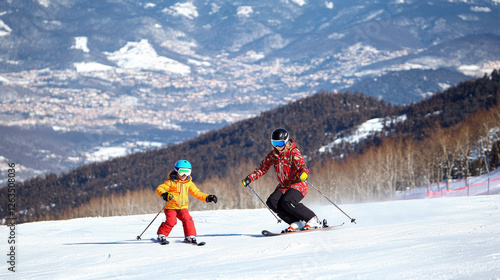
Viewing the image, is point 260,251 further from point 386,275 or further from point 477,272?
point 477,272

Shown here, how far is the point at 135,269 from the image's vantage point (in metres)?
7.75

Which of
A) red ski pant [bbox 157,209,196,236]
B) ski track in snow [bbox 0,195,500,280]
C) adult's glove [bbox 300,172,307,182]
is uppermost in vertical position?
adult's glove [bbox 300,172,307,182]

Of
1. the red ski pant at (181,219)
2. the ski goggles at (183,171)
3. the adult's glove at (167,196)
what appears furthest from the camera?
the red ski pant at (181,219)

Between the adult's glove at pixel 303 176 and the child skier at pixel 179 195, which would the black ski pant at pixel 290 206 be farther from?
the child skier at pixel 179 195

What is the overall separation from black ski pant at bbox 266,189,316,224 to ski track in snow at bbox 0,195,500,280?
0.69 metres

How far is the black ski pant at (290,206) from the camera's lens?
35.3 feet

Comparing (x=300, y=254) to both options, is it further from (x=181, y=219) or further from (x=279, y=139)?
(x=181, y=219)

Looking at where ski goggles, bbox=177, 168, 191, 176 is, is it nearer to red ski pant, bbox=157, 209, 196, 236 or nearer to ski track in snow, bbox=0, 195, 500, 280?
red ski pant, bbox=157, 209, 196, 236

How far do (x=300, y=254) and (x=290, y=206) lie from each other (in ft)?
10.3

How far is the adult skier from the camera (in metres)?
10.8

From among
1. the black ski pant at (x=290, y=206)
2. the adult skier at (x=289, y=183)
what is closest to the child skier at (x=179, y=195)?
the adult skier at (x=289, y=183)

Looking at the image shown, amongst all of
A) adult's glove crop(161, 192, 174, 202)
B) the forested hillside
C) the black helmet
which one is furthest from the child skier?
the forested hillside

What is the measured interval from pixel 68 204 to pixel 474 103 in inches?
4637

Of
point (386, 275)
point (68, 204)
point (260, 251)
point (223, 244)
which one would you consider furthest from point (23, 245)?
point (68, 204)
